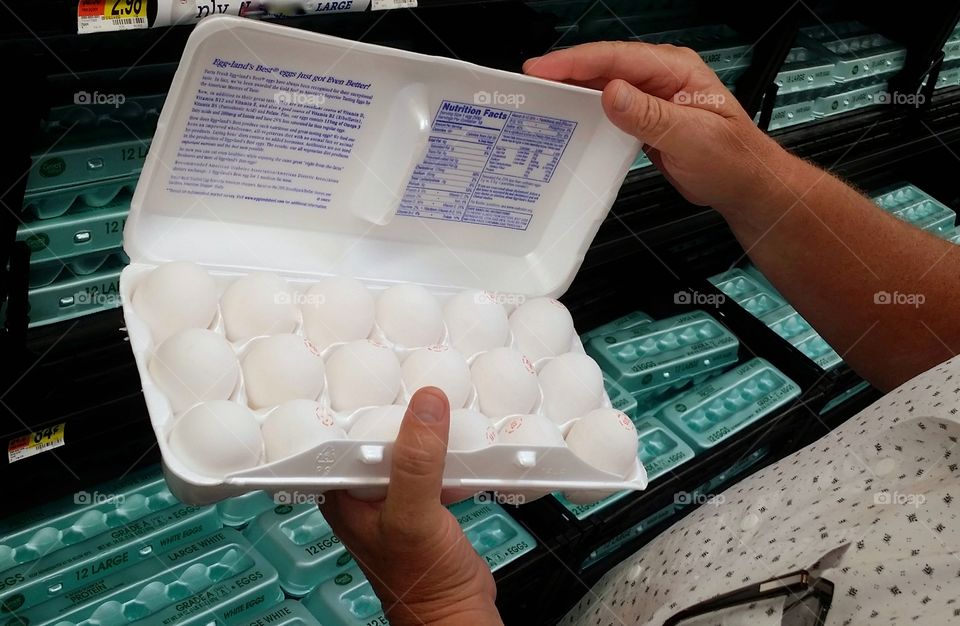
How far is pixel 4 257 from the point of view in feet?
3.94

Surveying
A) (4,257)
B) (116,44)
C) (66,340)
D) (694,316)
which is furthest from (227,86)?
(694,316)

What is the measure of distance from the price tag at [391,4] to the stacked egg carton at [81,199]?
416 millimetres

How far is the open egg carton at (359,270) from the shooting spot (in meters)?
1.17

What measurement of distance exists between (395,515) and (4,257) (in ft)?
2.01

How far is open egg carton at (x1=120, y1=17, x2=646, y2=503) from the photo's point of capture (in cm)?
117

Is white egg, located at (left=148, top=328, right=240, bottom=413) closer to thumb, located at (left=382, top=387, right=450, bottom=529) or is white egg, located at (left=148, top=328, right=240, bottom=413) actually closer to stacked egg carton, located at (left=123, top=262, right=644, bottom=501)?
stacked egg carton, located at (left=123, top=262, right=644, bottom=501)

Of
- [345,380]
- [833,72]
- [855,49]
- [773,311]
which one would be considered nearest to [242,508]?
[345,380]
